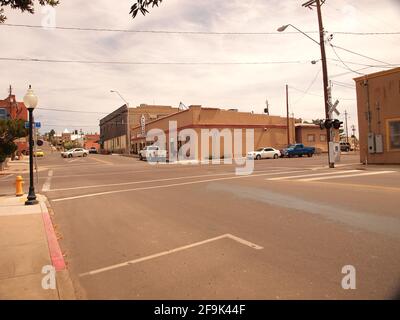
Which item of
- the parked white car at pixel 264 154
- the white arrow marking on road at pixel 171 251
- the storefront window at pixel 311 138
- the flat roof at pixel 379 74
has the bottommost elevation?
the white arrow marking on road at pixel 171 251

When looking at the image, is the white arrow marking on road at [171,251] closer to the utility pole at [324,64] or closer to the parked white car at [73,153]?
the utility pole at [324,64]

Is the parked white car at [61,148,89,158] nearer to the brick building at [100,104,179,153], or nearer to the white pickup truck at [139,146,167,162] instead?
the brick building at [100,104,179,153]

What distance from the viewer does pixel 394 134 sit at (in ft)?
80.0

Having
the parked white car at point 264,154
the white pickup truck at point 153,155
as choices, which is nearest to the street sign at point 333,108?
the parked white car at point 264,154

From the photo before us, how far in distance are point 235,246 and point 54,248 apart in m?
3.22

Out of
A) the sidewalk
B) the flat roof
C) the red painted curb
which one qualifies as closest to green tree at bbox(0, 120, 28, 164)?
the sidewalk

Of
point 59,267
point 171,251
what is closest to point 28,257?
point 59,267

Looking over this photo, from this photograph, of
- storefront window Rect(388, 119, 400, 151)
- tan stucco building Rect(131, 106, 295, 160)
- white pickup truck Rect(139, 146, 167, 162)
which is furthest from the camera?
tan stucco building Rect(131, 106, 295, 160)

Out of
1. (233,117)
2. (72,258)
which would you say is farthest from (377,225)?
(233,117)

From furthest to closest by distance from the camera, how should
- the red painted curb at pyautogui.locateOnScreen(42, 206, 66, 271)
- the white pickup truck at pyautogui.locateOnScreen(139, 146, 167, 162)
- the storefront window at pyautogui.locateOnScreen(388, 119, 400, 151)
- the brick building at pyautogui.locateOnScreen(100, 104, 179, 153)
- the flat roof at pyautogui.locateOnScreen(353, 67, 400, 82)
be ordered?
the brick building at pyautogui.locateOnScreen(100, 104, 179, 153) → the white pickup truck at pyautogui.locateOnScreen(139, 146, 167, 162) → the storefront window at pyautogui.locateOnScreen(388, 119, 400, 151) → the flat roof at pyautogui.locateOnScreen(353, 67, 400, 82) → the red painted curb at pyautogui.locateOnScreen(42, 206, 66, 271)

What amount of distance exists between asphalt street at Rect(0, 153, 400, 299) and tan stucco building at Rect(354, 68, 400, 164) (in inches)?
556

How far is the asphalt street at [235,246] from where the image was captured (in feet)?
15.4

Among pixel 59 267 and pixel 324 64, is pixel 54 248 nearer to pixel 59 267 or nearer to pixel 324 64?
pixel 59 267

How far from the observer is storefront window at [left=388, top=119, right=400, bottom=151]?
24.1 metres
